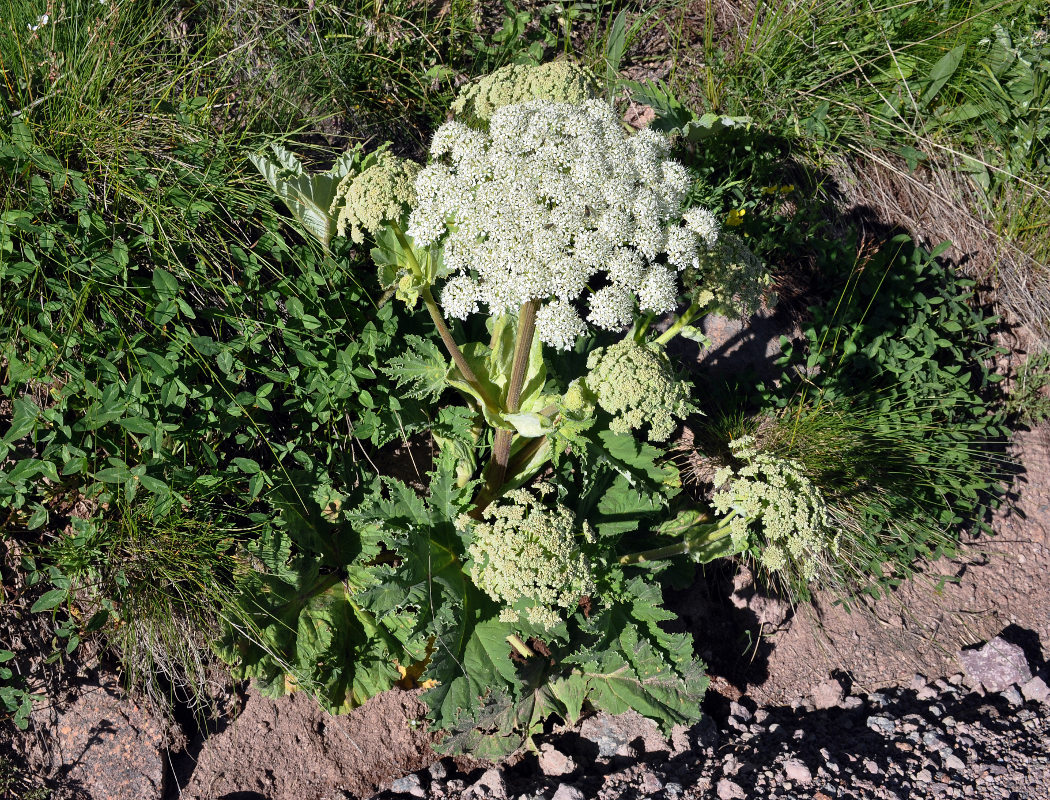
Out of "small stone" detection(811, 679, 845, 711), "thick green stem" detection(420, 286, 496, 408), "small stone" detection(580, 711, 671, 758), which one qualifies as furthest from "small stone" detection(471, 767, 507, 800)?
"small stone" detection(811, 679, 845, 711)

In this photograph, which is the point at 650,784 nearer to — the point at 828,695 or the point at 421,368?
the point at 828,695

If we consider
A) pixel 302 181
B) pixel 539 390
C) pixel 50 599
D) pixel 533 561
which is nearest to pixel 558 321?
pixel 539 390

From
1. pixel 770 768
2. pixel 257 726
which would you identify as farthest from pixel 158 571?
pixel 770 768

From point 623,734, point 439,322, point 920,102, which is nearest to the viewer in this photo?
point 439,322

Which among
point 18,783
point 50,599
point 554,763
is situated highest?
point 50,599

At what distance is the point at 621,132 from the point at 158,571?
3.06 m

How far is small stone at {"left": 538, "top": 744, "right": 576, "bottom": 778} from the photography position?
4.05 meters

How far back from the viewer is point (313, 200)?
3691 mm

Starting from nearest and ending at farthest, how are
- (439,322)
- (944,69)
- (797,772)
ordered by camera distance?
(439,322), (797,772), (944,69)

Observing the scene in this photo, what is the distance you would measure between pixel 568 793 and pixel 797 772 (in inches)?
46.2

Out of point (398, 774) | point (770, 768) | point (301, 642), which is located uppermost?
point (301, 642)

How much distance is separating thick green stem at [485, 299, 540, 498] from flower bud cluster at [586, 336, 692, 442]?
36cm

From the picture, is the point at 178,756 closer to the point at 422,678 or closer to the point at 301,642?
the point at 301,642

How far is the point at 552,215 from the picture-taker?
312 centimetres
